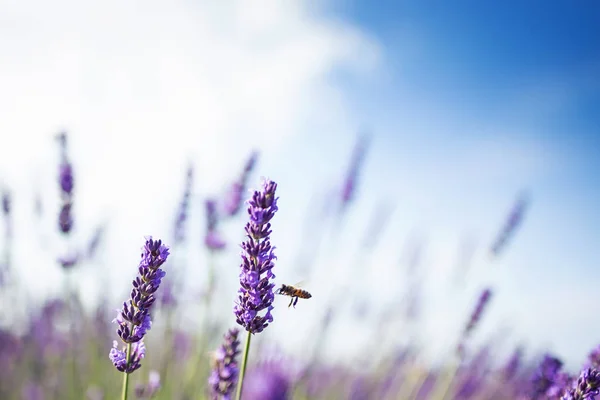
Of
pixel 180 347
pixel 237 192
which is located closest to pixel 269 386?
pixel 237 192

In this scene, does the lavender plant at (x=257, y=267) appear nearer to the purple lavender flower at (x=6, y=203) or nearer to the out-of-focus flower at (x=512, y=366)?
the purple lavender flower at (x=6, y=203)

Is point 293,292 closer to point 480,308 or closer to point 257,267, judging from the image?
point 257,267

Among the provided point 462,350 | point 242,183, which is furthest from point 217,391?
point 462,350

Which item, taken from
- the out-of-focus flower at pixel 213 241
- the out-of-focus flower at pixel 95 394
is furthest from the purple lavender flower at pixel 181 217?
the out-of-focus flower at pixel 95 394

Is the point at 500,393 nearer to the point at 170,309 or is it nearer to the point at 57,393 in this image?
the point at 170,309

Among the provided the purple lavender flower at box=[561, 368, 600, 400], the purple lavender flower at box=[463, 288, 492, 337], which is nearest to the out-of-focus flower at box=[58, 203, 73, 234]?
the purple lavender flower at box=[561, 368, 600, 400]

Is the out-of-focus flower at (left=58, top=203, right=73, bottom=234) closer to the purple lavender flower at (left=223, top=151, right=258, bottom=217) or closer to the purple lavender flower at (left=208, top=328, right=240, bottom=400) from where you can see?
the purple lavender flower at (left=223, top=151, right=258, bottom=217)
